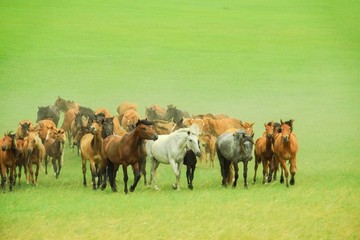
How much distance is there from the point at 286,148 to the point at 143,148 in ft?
5.65

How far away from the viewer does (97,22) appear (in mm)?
9070

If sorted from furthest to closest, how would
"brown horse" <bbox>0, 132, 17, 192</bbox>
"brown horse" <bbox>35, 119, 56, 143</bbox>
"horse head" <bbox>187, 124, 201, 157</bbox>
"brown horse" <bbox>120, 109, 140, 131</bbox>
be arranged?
"brown horse" <bbox>120, 109, 140, 131</bbox>
"brown horse" <bbox>35, 119, 56, 143</bbox>
"horse head" <bbox>187, 124, 201, 157</bbox>
"brown horse" <bbox>0, 132, 17, 192</bbox>

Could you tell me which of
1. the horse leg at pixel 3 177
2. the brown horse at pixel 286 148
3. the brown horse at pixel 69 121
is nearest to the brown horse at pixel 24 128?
the horse leg at pixel 3 177

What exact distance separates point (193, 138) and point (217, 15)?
1.54 meters

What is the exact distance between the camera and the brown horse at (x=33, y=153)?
10117 mm

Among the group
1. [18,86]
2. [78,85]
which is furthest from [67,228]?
[78,85]

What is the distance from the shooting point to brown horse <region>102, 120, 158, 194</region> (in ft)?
31.8

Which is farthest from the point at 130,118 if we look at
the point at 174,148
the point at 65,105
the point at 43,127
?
the point at 174,148

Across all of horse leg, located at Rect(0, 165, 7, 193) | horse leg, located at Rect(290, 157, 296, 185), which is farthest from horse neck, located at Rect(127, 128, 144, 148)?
horse leg, located at Rect(290, 157, 296, 185)

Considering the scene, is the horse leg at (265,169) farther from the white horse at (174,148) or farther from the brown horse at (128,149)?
the brown horse at (128,149)

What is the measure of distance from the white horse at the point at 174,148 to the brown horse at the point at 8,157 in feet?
5.43

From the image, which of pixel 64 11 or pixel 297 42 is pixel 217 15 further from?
pixel 64 11

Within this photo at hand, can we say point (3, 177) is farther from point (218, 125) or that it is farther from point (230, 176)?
point (218, 125)

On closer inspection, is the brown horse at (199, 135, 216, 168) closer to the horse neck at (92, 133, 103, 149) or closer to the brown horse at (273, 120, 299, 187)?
the brown horse at (273, 120, 299, 187)
